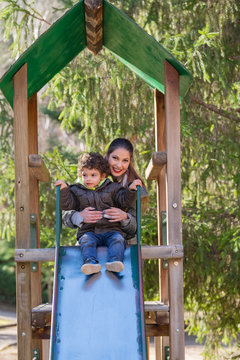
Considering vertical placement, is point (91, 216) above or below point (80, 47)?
below

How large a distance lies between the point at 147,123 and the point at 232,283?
7.49 feet

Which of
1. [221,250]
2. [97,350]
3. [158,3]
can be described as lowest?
[97,350]

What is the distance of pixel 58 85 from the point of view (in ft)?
23.3

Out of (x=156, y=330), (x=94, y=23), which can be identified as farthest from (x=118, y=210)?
(x=94, y=23)

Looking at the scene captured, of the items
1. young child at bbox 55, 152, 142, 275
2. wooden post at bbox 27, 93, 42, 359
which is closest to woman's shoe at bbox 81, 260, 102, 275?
young child at bbox 55, 152, 142, 275

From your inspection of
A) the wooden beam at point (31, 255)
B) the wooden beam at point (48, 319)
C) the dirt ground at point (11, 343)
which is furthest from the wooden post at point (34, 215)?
the dirt ground at point (11, 343)

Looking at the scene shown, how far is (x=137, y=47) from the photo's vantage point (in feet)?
13.9

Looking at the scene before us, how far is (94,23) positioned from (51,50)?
392mm

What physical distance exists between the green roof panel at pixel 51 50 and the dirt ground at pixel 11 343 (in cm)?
703

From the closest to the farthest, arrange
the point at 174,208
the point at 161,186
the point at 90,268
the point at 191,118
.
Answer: the point at 90,268, the point at 174,208, the point at 161,186, the point at 191,118

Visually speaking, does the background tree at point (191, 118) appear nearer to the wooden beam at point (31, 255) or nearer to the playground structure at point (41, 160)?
the playground structure at point (41, 160)

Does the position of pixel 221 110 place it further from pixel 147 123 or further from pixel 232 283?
pixel 232 283

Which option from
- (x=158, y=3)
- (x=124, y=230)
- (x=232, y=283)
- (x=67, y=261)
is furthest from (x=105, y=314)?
(x=158, y=3)

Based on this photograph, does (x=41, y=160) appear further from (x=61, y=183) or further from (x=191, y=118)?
(x=191, y=118)
